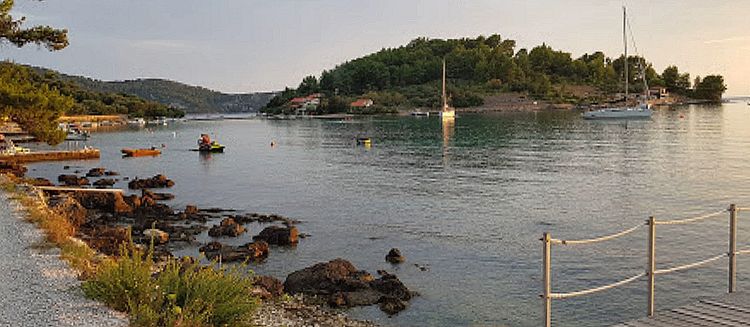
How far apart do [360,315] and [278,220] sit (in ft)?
45.2

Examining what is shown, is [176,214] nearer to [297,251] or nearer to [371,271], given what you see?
[297,251]

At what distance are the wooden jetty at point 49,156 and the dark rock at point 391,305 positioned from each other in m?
48.0

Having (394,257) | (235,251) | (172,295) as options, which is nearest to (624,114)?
(394,257)

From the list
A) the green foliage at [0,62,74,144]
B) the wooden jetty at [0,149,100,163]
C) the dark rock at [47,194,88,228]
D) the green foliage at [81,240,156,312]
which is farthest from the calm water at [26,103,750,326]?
the green foliage at [0,62,74,144]

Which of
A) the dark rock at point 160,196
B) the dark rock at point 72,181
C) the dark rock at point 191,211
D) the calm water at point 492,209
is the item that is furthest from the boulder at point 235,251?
the dark rock at point 72,181

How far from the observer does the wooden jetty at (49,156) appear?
2151 inches

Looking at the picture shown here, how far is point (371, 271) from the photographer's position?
61.0 feet

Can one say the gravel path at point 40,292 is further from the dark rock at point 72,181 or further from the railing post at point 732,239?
the dark rock at point 72,181

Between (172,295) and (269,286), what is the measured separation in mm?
7091

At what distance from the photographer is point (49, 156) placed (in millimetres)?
57750

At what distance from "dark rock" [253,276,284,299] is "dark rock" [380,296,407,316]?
7.89ft

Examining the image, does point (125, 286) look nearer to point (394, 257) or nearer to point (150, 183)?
point (394, 257)

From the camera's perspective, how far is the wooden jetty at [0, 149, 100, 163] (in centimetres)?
5462

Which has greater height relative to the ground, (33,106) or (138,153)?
(33,106)
